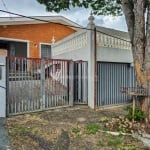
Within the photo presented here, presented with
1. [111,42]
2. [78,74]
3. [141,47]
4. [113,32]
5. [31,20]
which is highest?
[31,20]

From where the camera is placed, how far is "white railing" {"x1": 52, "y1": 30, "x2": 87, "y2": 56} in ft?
40.1

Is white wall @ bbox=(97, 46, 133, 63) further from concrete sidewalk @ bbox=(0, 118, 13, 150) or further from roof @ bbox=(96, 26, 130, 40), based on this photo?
concrete sidewalk @ bbox=(0, 118, 13, 150)

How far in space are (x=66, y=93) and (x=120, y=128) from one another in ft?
13.1

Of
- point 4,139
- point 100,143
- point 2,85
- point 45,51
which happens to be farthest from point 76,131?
point 45,51

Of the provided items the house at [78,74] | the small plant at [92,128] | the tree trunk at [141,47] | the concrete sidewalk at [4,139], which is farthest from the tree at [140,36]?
the concrete sidewalk at [4,139]

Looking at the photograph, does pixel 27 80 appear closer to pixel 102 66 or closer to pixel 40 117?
pixel 40 117

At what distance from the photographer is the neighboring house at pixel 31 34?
18891 millimetres

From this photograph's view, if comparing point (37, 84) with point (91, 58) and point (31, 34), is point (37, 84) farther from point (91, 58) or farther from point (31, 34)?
point (31, 34)

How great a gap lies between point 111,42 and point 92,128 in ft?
18.6

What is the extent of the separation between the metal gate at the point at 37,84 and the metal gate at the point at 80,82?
0.38 m

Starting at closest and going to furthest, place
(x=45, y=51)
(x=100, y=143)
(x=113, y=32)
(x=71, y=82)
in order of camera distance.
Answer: (x=100, y=143)
(x=71, y=82)
(x=113, y=32)
(x=45, y=51)

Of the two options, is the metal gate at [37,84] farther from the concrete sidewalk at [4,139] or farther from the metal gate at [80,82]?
the concrete sidewalk at [4,139]

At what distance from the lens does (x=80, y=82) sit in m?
12.0

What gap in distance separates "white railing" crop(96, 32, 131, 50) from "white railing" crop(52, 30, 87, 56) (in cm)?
70
